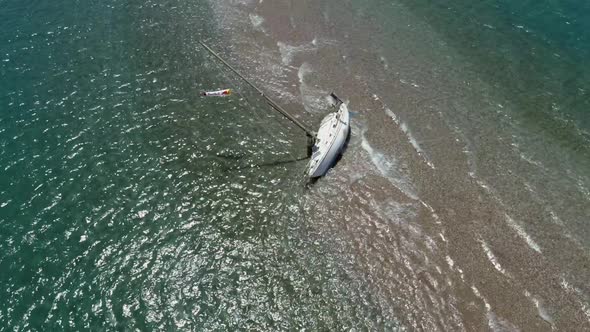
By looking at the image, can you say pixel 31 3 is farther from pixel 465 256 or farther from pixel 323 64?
pixel 465 256

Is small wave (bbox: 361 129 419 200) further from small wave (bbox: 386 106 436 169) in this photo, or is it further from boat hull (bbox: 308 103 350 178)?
small wave (bbox: 386 106 436 169)

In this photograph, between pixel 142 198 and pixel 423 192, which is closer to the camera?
pixel 142 198

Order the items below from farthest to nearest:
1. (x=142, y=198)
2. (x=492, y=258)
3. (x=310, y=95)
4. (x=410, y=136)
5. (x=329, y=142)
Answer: (x=310, y=95)
(x=410, y=136)
(x=329, y=142)
(x=142, y=198)
(x=492, y=258)

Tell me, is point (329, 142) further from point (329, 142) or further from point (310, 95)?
point (310, 95)

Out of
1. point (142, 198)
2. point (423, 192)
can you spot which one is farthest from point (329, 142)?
point (142, 198)

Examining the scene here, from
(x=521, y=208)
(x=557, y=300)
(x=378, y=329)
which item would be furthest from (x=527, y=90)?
(x=378, y=329)

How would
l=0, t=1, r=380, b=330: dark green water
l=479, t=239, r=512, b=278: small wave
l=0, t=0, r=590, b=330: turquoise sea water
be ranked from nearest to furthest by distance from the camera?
l=0, t=1, r=380, b=330: dark green water
l=0, t=0, r=590, b=330: turquoise sea water
l=479, t=239, r=512, b=278: small wave

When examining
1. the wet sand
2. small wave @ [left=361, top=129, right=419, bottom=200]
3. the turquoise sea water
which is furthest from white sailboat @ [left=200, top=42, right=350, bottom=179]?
small wave @ [left=361, top=129, right=419, bottom=200]
